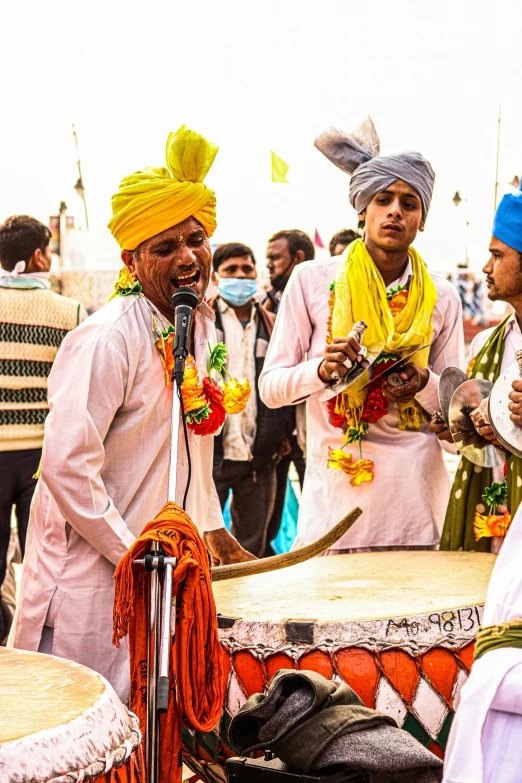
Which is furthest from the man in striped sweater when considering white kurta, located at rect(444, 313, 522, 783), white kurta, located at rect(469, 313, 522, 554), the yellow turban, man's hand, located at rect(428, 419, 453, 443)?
white kurta, located at rect(444, 313, 522, 783)

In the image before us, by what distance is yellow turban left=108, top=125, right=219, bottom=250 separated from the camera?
3.03 metres

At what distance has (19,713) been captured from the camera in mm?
1921

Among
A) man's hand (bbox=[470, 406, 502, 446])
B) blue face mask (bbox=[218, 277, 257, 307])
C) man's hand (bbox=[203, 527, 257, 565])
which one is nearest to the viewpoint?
man's hand (bbox=[470, 406, 502, 446])

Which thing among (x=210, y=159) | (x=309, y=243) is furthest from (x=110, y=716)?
(x=309, y=243)

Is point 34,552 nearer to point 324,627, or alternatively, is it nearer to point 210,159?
point 324,627

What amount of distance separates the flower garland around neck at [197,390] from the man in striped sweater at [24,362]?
188 cm

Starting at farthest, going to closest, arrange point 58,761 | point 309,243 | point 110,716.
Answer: point 309,243
point 110,716
point 58,761

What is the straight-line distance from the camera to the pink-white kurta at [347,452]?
3939 mm

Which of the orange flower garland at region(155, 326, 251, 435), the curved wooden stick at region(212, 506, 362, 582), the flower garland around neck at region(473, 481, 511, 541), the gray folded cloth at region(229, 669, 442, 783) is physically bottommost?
the gray folded cloth at region(229, 669, 442, 783)

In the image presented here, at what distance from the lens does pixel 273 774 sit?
2.44 metres

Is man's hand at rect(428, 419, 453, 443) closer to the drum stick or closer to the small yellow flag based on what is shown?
the drum stick

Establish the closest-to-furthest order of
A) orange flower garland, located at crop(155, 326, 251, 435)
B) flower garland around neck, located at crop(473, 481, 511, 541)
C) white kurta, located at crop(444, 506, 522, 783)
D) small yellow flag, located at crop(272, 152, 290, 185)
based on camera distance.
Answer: white kurta, located at crop(444, 506, 522, 783) < orange flower garland, located at crop(155, 326, 251, 435) < flower garland around neck, located at crop(473, 481, 511, 541) < small yellow flag, located at crop(272, 152, 290, 185)

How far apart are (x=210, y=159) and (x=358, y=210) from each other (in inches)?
47.0

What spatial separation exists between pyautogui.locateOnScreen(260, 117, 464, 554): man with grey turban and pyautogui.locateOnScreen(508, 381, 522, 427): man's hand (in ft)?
2.74
